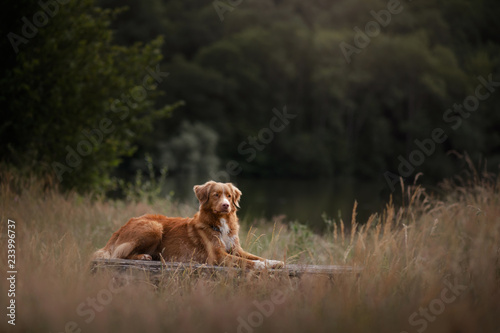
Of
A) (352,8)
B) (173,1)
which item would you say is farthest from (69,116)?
(352,8)

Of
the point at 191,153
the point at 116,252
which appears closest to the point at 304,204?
the point at 116,252

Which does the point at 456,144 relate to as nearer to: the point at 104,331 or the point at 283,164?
the point at 283,164

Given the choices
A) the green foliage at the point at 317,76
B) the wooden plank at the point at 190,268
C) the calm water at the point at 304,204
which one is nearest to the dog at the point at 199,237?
the wooden plank at the point at 190,268

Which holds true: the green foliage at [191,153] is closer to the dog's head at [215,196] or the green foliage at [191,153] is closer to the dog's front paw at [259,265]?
the dog's head at [215,196]

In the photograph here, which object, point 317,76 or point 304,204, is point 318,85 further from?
point 304,204

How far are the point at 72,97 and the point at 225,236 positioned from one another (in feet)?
23.5

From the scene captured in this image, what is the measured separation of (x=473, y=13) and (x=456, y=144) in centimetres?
1332

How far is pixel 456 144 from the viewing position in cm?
3259

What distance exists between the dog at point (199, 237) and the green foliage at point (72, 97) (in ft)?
17.5

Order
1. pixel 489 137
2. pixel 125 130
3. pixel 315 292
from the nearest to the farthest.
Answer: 1. pixel 315 292
2. pixel 125 130
3. pixel 489 137

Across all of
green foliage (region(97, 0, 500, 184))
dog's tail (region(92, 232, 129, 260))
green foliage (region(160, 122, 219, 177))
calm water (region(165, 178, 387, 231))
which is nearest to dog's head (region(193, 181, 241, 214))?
dog's tail (region(92, 232, 129, 260))

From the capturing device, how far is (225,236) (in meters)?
5.04

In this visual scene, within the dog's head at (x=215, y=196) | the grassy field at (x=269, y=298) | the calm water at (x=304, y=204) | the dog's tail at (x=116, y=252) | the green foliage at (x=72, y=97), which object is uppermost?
the green foliage at (x=72, y=97)

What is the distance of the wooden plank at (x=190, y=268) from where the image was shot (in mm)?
4434
